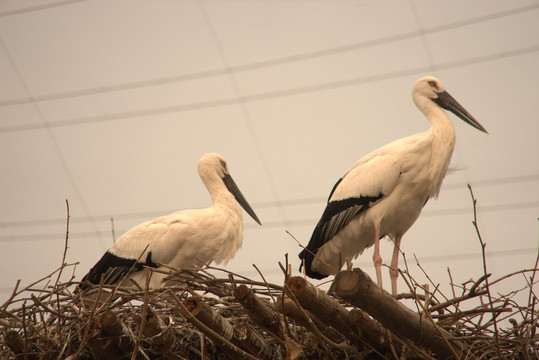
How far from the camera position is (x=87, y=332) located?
3.37m

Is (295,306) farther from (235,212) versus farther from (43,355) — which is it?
(235,212)

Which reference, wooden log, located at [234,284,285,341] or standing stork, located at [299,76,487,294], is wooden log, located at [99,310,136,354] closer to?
wooden log, located at [234,284,285,341]

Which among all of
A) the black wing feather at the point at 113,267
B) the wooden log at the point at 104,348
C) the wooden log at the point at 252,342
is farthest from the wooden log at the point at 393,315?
the black wing feather at the point at 113,267

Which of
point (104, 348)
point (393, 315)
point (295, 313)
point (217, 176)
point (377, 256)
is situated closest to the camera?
point (393, 315)

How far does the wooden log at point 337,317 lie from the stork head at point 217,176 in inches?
123

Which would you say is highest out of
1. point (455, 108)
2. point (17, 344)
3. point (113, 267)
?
point (455, 108)

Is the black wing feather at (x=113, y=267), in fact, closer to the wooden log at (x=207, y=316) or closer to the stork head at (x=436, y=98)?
the wooden log at (x=207, y=316)

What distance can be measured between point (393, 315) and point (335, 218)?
246 centimetres

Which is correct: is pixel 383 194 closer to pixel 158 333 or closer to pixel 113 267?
pixel 113 267

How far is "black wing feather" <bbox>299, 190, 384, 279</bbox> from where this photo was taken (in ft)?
17.6

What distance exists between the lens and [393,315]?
302 centimetres

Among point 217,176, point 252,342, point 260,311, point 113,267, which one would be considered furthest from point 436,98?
point 260,311

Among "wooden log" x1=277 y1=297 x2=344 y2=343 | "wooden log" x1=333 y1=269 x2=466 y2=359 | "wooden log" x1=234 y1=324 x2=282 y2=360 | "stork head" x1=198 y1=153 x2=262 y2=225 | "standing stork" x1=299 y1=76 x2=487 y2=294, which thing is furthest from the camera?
"stork head" x1=198 y1=153 x2=262 y2=225

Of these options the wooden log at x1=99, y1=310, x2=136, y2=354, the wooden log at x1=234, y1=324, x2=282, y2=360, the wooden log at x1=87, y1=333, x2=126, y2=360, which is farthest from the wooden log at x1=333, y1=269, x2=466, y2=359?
the wooden log at x1=87, y1=333, x2=126, y2=360
